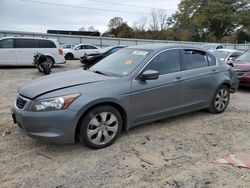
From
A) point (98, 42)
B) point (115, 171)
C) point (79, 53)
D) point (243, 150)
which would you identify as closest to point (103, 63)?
point (115, 171)

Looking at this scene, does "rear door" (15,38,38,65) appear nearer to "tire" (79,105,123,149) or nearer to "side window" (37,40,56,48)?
"side window" (37,40,56,48)

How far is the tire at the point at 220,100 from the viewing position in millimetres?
5270

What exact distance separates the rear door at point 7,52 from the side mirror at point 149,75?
10.4 metres

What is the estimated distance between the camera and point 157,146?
3822 mm

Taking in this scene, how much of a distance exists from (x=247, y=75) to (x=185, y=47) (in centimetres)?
376

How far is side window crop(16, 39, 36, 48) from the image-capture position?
12461 mm

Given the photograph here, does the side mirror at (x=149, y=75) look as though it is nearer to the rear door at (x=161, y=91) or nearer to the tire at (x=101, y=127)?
the rear door at (x=161, y=91)

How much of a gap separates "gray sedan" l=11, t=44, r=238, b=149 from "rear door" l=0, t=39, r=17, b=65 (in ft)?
30.3

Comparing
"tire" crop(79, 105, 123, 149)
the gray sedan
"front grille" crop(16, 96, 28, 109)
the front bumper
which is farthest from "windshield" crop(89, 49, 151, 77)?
"front grille" crop(16, 96, 28, 109)

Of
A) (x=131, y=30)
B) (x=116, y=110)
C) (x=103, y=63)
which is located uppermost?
(x=131, y=30)

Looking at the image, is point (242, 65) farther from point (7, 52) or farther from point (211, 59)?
point (7, 52)

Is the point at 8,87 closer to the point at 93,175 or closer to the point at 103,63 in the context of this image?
the point at 103,63

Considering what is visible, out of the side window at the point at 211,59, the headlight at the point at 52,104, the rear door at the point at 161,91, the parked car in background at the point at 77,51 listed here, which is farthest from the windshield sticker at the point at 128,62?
the parked car in background at the point at 77,51

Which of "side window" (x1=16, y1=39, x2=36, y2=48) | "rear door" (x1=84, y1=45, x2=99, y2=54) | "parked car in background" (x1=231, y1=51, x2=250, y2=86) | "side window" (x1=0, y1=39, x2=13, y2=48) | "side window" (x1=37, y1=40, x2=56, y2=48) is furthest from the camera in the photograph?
"rear door" (x1=84, y1=45, x2=99, y2=54)
